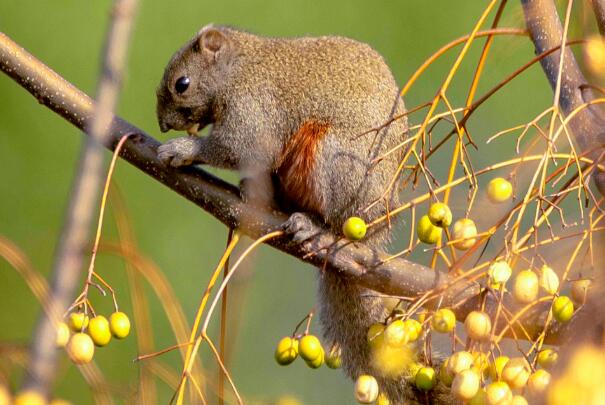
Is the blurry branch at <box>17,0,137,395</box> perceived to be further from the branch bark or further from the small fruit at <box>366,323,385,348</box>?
the branch bark

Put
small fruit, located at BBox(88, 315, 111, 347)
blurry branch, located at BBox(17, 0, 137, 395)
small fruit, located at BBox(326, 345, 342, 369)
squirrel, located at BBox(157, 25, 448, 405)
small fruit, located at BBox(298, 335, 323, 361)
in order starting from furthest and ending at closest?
squirrel, located at BBox(157, 25, 448, 405) → small fruit, located at BBox(326, 345, 342, 369) → small fruit, located at BBox(298, 335, 323, 361) → small fruit, located at BBox(88, 315, 111, 347) → blurry branch, located at BBox(17, 0, 137, 395)

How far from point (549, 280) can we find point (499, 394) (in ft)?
0.69

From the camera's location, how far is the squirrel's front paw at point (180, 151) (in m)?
1.92

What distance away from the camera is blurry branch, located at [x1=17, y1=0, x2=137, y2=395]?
0.67 meters

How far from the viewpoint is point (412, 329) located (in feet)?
4.66

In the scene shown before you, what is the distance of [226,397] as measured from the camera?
1.54 metres

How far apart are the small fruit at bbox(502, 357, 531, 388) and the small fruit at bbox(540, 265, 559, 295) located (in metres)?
0.12

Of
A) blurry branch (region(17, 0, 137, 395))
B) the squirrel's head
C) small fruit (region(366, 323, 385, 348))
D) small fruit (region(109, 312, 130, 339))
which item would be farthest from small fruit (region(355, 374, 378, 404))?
the squirrel's head

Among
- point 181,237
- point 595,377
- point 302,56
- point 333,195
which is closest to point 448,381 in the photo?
point 595,377

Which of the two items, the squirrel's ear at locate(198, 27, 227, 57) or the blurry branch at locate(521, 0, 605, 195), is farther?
the squirrel's ear at locate(198, 27, 227, 57)

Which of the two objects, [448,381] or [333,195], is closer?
[448,381]

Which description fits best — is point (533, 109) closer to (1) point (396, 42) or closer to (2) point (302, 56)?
(1) point (396, 42)

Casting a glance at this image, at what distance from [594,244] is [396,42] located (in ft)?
9.11

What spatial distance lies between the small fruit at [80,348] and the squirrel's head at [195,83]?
48.1 inches
